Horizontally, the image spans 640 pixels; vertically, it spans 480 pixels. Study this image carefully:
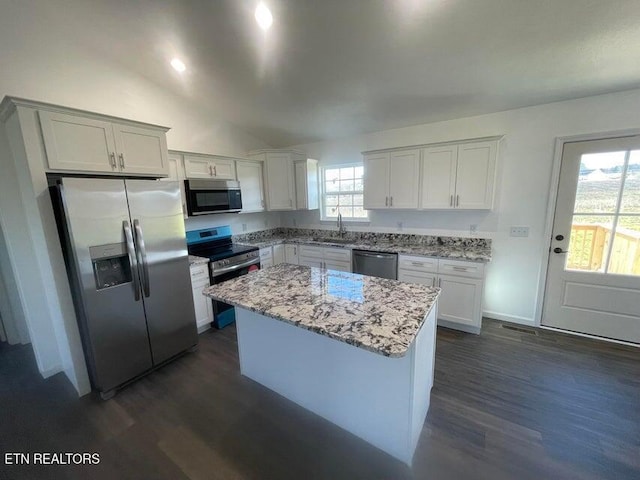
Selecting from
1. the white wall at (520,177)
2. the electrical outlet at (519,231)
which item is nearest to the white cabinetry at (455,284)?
the white wall at (520,177)

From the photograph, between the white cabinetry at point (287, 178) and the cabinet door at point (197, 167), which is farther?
the white cabinetry at point (287, 178)

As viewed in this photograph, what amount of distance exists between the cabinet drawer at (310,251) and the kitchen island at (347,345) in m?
1.68

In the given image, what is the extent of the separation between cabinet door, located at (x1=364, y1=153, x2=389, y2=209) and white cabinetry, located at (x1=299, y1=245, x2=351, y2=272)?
766mm

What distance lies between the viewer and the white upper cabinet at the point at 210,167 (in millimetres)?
3086

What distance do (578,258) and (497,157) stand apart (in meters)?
1.39

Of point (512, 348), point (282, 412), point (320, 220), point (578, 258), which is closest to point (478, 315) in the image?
point (512, 348)

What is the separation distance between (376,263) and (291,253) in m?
1.45

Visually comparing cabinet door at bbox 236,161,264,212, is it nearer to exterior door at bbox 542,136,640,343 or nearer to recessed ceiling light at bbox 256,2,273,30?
recessed ceiling light at bbox 256,2,273,30

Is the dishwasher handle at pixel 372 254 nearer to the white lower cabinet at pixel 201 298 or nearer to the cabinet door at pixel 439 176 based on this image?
the cabinet door at pixel 439 176

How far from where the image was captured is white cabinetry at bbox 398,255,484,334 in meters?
2.83

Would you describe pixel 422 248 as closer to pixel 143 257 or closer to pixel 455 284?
pixel 455 284

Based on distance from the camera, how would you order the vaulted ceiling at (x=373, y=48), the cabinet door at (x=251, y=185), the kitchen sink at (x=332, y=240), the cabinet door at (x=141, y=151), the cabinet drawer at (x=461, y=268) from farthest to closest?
the kitchen sink at (x=332, y=240) → the cabinet door at (x=251, y=185) → the cabinet drawer at (x=461, y=268) → the cabinet door at (x=141, y=151) → the vaulted ceiling at (x=373, y=48)

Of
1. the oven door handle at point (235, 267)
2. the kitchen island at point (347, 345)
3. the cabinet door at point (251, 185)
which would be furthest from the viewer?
the cabinet door at point (251, 185)

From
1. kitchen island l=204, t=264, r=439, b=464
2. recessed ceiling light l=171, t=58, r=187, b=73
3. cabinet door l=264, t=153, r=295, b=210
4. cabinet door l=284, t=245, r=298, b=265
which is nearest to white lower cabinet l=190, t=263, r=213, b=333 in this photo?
kitchen island l=204, t=264, r=439, b=464
